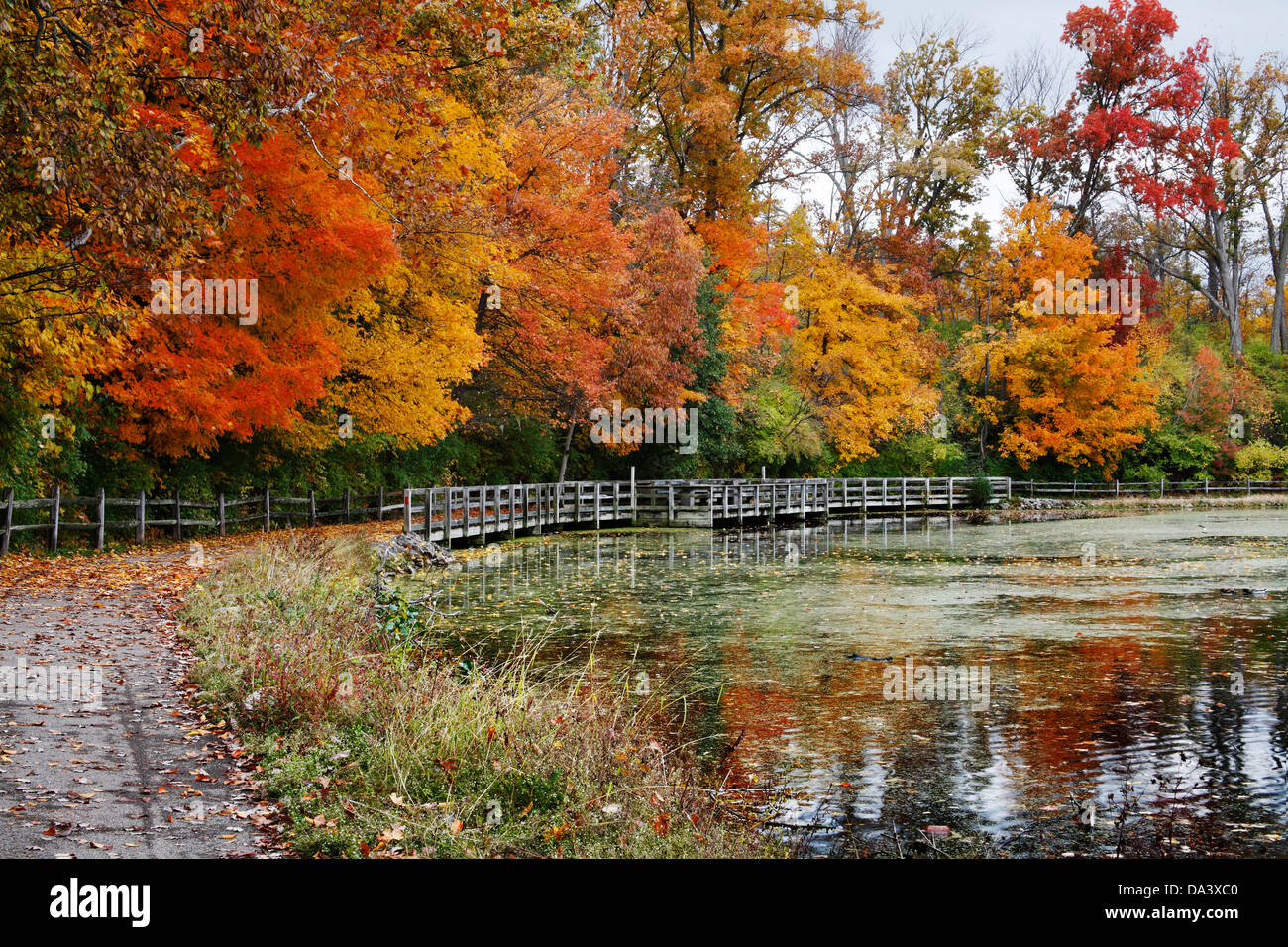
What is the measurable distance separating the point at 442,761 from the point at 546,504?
2645cm

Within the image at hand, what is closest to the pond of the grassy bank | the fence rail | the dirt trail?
the grassy bank

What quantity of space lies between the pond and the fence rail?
4417 mm

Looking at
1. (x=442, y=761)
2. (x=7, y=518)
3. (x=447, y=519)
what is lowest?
(x=442, y=761)

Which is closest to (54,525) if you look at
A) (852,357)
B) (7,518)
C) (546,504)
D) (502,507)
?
(7,518)

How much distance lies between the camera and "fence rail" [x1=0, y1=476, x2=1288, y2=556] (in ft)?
68.5

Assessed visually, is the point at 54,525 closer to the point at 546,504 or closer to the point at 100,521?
the point at 100,521

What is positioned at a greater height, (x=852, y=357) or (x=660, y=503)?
(x=852, y=357)

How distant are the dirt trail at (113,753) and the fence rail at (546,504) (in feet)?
26.4

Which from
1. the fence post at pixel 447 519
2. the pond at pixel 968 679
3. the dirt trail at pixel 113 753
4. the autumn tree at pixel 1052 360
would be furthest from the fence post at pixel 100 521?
the autumn tree at pixel 1052 360

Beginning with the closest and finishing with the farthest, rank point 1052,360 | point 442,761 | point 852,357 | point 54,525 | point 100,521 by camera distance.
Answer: point 442,761 → point 54,525 → point 100,521 → point 852,357 → point 1052,360

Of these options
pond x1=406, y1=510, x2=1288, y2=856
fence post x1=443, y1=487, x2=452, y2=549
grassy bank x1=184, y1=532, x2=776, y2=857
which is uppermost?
fence post x1=443, y1=487, x2=452, y2=549

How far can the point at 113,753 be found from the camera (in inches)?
287

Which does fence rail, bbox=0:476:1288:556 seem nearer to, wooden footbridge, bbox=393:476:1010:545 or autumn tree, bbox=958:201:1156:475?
wooden footbridge, bbox=393:476:1010:545
